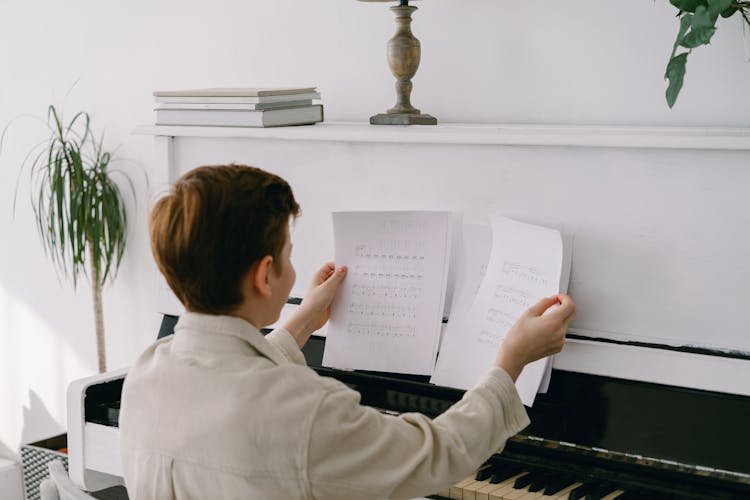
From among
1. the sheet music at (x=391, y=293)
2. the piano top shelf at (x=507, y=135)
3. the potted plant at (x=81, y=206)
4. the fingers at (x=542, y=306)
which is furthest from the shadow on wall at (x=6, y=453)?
the fingers at (x=542, y=306)

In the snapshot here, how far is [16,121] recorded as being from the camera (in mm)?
3135

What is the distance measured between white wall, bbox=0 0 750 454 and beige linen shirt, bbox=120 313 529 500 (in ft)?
3.34

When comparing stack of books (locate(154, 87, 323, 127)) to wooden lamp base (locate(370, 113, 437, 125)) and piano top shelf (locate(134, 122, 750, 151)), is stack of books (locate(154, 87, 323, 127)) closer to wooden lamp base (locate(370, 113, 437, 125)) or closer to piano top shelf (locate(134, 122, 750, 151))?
piano top shelf (locate(134, 122, 750, 151))

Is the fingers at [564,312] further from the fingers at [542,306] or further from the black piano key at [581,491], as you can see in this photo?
the black piano key at [581,491]

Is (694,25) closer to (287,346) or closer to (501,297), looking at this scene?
(501,297)

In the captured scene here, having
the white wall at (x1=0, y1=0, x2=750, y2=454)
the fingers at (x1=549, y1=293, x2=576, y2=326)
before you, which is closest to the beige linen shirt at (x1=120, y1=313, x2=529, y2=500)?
the fingers at (x1=549, y1=293, x2=576, y2=326)

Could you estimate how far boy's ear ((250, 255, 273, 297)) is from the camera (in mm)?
1164

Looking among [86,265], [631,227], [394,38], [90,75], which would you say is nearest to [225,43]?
[90,75]

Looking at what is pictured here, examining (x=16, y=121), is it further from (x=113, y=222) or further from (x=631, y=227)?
(x=631, y=227)

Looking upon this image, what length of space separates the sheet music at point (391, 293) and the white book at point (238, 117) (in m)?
0.31

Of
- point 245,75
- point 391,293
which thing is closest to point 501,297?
point 391,293

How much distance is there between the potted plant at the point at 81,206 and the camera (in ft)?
9.07

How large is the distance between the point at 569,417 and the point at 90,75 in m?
1.97

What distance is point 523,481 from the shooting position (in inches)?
59.9
